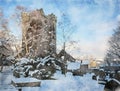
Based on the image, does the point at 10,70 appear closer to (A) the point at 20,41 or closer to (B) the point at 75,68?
(A) the point at 20,41

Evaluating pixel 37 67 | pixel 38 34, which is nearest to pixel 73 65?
pixel 38 34

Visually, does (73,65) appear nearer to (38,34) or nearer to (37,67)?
(38,34)

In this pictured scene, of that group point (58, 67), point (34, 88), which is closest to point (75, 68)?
point (58, 67)

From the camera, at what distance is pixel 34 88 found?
8805 mm

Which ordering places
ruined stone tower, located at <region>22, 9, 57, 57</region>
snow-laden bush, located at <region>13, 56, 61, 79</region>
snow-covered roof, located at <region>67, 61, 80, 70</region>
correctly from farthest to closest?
1. snow-covered roof, located at <region>67, 61, 80, 70</region>
2. ruined stone tower, located at <region>22, 9, 57, 57</region>
3. snow-laden bush, located at <region>13, 56, 61, 79</region>

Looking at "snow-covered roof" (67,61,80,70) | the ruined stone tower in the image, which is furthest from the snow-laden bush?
"snow-covered roof" (67,61,80,70)

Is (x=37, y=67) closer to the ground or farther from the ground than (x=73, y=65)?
closer to the ground

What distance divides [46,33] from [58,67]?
2.16m

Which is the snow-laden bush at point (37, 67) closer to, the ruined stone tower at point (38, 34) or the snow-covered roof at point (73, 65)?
the ruined stone tower at point (38, 34)

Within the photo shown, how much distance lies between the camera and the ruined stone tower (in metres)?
13.7

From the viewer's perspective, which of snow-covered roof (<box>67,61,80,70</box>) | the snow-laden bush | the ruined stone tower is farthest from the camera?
snow-covered roof (<box>67,61,80,70</box>)

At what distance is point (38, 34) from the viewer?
1456cm

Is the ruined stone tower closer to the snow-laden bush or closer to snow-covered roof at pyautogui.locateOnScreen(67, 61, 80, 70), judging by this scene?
the snow-laden bush

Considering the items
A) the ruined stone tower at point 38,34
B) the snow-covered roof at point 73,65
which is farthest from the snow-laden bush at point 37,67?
the snow-covered roof at point 73,65
